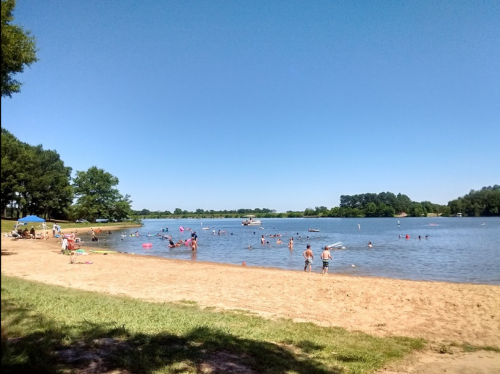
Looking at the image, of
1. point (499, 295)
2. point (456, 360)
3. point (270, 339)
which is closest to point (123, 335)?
point (270, 339)

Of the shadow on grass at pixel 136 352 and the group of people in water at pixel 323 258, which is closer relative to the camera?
the shadow on grass at pixel 136 352

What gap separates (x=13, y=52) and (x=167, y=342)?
8.74 m

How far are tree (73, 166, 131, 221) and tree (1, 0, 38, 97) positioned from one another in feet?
296

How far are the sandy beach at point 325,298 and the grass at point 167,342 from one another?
1626 mm

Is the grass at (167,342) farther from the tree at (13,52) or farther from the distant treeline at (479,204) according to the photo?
the distant treeline at (479,204)

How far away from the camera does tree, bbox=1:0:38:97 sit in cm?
888

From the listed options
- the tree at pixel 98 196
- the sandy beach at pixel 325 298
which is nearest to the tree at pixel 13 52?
the sandy beach at pixel 325 298

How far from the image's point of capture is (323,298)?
44.3 ft

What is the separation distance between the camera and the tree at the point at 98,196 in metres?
94.6

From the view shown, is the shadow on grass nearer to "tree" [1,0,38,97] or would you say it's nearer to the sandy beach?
the sandy beach

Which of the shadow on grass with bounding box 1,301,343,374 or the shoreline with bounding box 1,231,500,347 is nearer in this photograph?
A: the shadow on grass with bounding box 1,301,343,374

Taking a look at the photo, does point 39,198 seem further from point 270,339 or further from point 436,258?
point 270,339

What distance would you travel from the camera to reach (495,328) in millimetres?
10086

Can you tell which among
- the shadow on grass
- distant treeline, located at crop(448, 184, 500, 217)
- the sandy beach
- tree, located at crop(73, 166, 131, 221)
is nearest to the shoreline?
the sandy beach
